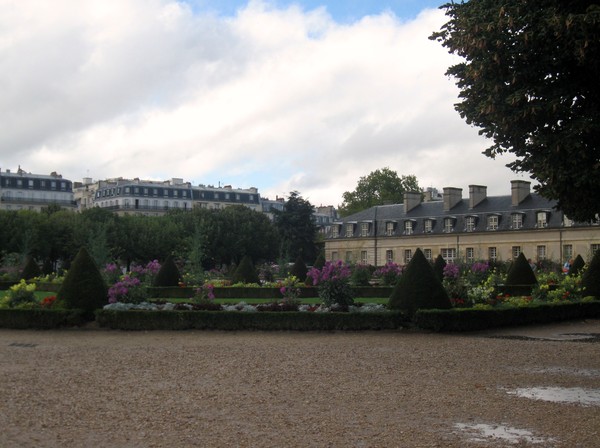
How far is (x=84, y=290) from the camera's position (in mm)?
17703

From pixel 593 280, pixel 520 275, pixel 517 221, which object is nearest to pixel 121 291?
pixel 593 280

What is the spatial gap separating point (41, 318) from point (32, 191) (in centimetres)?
6770

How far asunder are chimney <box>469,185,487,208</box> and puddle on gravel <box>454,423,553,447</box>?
5327 cm

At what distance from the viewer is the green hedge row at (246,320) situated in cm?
1650

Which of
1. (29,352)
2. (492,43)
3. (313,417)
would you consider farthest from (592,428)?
(29,352)

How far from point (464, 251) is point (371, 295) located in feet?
104

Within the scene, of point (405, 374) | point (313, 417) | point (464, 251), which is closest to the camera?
point (313, 417)

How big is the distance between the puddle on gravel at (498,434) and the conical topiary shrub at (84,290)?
40.9 feet

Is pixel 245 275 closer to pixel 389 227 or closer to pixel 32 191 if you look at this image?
pixel 389 227

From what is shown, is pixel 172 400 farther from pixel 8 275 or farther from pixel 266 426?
pixel 8 275

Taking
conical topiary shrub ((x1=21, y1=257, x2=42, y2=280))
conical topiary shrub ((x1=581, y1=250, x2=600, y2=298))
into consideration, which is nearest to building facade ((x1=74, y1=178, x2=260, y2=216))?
conical topiary shrub ((x1=21, y1=257, x2=42, y2=280))

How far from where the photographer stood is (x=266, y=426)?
7113 mm

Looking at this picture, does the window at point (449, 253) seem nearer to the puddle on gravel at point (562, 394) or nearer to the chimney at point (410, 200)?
the chimney at point (410, 200)

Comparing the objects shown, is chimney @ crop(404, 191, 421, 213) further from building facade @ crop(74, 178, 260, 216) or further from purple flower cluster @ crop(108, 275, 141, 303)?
purple flower cluster @ crop(108, 275, 141, 303)
